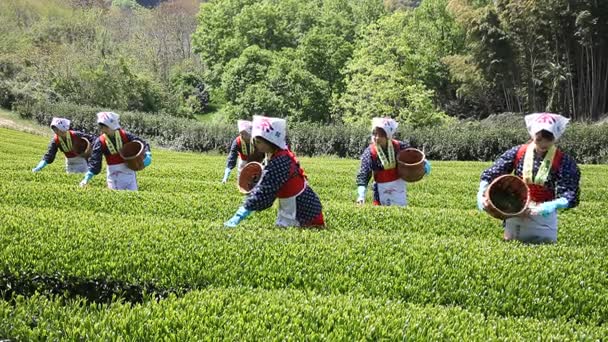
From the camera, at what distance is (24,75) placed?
47031mm

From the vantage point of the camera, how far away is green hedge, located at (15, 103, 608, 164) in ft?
99.8

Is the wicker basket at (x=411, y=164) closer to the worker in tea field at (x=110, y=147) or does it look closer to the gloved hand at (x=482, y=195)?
the gloved hand at (x=482, y=195)

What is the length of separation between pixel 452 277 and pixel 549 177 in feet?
4.52

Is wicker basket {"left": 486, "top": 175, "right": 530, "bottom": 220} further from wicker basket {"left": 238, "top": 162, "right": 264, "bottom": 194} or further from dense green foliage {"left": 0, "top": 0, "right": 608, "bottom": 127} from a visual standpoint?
dense green foliage {"left": 0, "top": 0, "right": 608, "bottom": 127}

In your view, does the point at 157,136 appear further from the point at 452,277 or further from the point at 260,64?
the point at 452,277

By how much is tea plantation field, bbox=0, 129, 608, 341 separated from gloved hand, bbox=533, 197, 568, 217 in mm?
446

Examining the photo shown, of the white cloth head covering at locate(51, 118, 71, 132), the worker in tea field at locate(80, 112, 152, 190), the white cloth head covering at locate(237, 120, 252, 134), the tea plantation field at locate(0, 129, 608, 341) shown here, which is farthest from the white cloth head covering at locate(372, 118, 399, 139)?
the white cloth head covering at locate(51, 118, 71, 132)

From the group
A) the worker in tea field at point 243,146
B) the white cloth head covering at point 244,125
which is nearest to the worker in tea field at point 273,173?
the white cloth head covering at point 244,125

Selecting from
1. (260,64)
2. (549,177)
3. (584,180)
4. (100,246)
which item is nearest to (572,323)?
(549,177)

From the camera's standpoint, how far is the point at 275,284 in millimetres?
4898

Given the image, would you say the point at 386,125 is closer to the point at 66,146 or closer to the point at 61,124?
the point at 61,124

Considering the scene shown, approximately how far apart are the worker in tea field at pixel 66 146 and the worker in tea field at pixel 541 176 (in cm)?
807

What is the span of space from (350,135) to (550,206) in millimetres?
31207

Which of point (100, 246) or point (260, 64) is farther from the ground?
point (260, 64)
